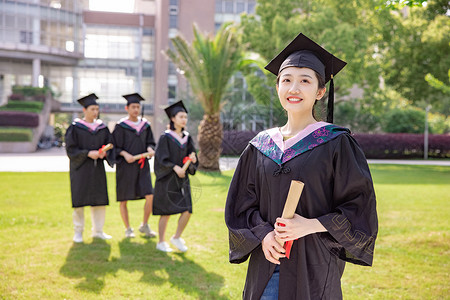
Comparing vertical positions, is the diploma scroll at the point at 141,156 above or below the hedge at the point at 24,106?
above

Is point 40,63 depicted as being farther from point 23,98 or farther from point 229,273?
point 229,273

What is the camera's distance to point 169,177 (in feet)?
22.0

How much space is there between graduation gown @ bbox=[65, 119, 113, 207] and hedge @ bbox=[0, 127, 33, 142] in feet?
89.0

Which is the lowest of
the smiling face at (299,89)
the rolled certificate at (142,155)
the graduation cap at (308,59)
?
the rolled certificate at (142,155)

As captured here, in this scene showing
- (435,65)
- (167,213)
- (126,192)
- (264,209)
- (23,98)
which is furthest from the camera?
(23,98)

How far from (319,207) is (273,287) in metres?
0.47

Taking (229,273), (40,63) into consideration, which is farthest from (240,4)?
(229,273)

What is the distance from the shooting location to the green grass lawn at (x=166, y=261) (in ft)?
16.8

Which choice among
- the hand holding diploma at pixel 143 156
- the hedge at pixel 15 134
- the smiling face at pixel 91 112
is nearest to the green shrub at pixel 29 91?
the hedge at pixel 15 134

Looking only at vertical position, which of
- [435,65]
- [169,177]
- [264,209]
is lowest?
[169,177]

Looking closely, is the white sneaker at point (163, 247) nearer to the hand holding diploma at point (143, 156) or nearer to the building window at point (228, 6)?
the hand holding diploma at point (143, 156)

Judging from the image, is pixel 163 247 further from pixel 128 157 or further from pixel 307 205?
pixel 307 205

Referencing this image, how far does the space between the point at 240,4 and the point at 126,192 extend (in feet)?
129

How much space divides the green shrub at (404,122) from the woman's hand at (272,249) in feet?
114
